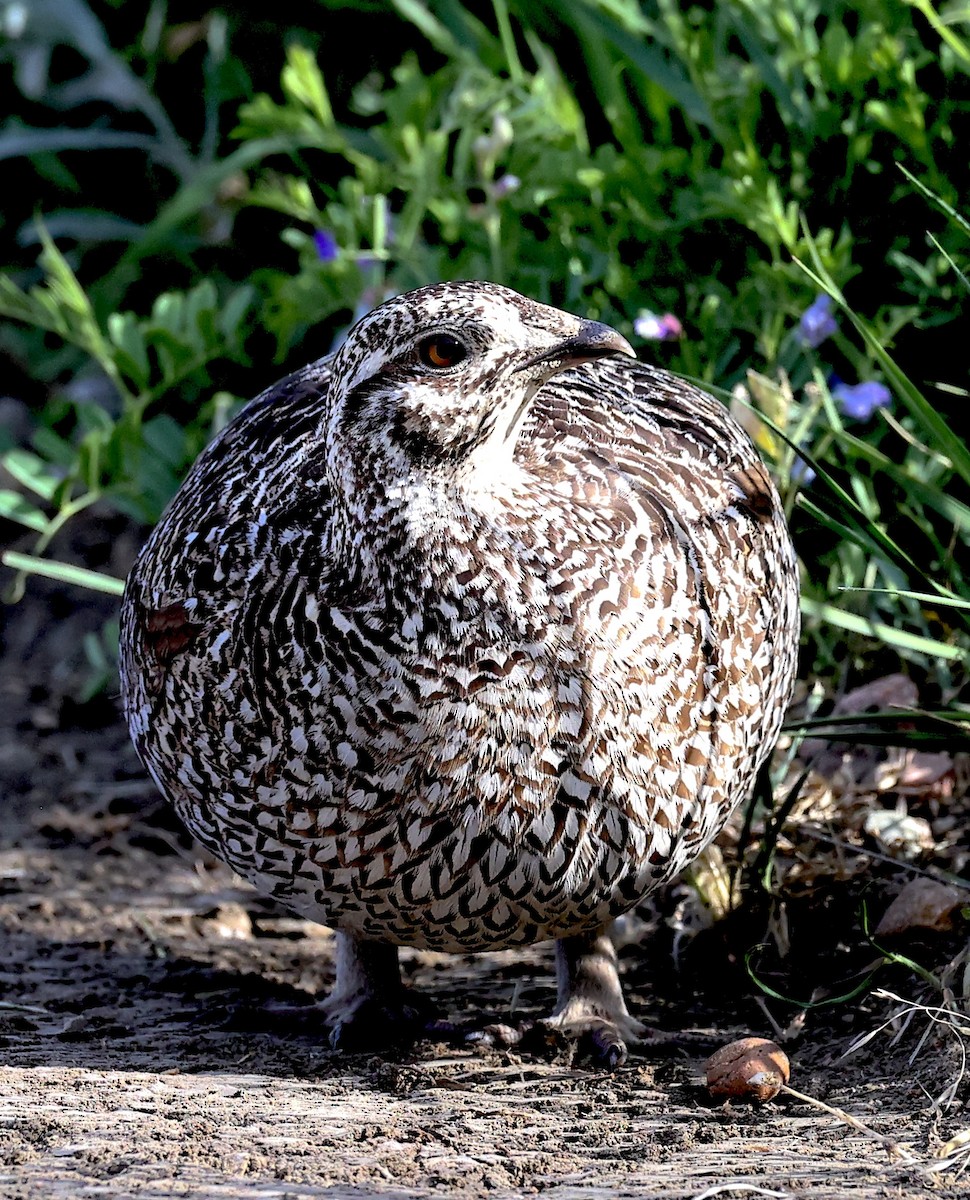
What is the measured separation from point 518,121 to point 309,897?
9.37 feet

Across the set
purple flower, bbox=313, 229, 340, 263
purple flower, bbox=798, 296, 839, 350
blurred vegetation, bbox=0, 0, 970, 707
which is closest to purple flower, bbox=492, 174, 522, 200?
blurred vegetation, bbox=0, 0, 970, 707

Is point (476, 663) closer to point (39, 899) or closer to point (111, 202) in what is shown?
point (39, 899)

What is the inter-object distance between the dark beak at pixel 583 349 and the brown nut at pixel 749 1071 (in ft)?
4.17

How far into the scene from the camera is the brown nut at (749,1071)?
3.00 metres

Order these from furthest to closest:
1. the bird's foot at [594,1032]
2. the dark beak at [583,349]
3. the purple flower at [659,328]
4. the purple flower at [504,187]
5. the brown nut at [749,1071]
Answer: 1. the purple flower at [504,187]
2. the purple flower at [659,328]
3. the bird's foot at [594,1032]
4. the brown nut at [749,1071]
5. the dark beak at [583,349]

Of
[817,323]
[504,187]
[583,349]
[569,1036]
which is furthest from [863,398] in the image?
[569,1036]

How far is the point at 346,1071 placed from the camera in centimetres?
336

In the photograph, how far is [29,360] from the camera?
7.23m

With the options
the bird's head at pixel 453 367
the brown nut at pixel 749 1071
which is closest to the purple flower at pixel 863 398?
the bird's head at pixel 453 367

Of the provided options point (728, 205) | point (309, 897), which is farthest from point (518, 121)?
point (309, 897)

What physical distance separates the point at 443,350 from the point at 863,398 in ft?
5.25

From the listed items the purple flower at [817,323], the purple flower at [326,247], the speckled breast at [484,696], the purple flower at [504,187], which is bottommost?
the speckled breast at [484,696]

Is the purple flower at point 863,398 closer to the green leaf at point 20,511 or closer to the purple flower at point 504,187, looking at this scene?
the purple flower at point 504,187

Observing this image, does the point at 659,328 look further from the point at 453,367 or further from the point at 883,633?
the point at 453,367
